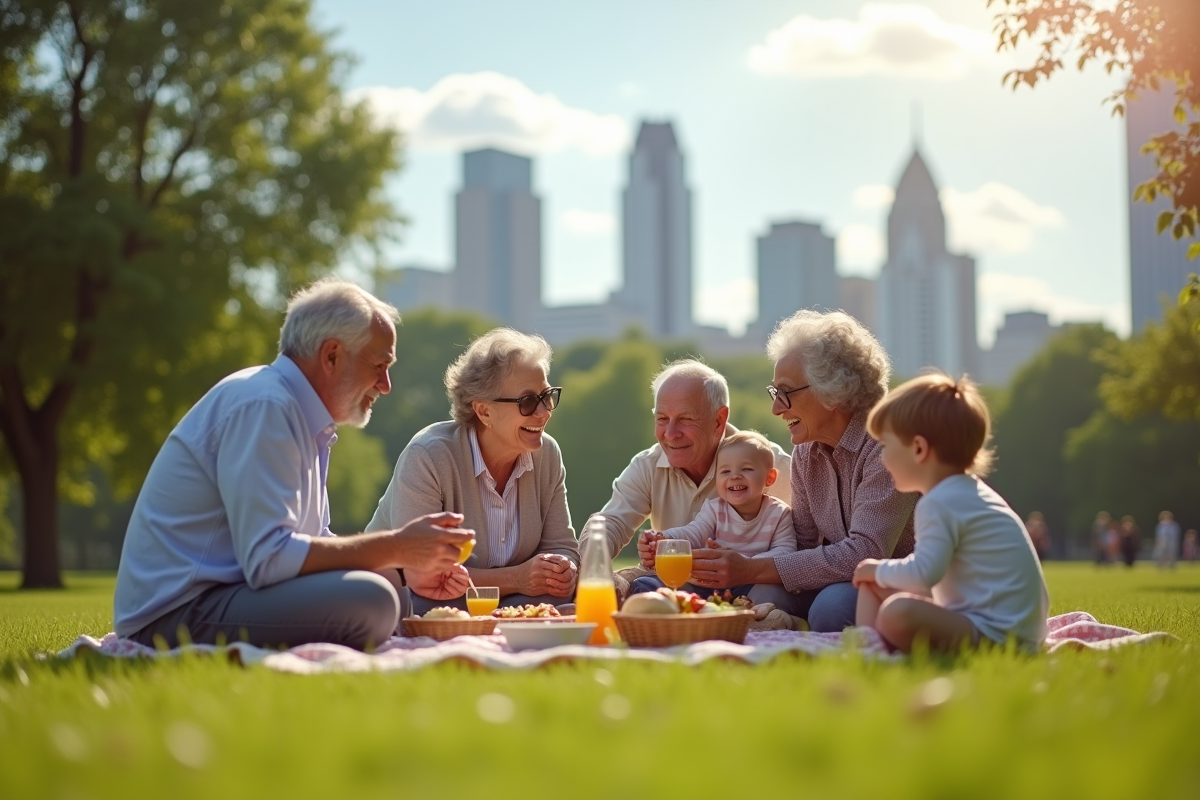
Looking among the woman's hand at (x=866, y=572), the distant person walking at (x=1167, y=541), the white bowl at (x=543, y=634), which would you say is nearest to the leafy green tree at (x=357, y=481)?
the distant person walking at (x=1167, y=541)

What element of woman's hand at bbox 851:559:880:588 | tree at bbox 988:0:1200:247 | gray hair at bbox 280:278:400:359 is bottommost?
woman's hand at bbox 851:559:880:588

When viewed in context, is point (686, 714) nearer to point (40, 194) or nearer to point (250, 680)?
point (250, 680)

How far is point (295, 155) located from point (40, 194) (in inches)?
183

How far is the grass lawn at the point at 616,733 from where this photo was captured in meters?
2.27

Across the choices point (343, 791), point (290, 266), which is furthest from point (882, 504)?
point (290, 266)

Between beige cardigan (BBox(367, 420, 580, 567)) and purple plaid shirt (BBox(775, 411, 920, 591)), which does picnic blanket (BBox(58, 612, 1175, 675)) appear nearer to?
purple plaid shirt (BBox(775, 411, 920, 591))

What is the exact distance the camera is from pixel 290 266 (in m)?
24.5

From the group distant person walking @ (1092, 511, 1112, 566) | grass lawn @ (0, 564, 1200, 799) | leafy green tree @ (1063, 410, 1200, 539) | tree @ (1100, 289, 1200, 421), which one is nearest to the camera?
grass lawn @ (0, 564, 1200, 799)

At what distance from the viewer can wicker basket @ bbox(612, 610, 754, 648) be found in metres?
4.91

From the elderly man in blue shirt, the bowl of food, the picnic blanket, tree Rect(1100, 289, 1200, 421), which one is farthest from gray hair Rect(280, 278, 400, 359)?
tree Rect(1100, 289, 1200, 421)

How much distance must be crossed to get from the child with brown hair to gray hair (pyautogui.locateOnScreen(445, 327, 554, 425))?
247 centimetres

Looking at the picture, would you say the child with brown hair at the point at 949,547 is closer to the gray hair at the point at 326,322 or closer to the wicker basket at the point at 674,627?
the wicker basket at the point at 674,627

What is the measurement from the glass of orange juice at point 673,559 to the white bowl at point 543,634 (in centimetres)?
79

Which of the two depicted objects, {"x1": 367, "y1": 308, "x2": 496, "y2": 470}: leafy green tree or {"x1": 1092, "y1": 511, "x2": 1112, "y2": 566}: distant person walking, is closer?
{"x1": 1092, "y1": 511, "x2": 1112, "y2": 566}: distant person walking
